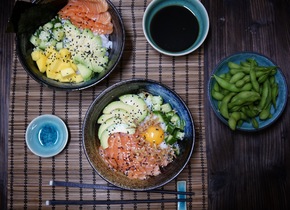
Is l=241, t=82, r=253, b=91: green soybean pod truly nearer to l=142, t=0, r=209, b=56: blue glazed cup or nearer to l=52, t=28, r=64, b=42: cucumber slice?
l=142, t=0, r=209, b=56: blue glazed cup

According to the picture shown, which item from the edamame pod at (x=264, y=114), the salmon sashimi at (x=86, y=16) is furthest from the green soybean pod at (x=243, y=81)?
the salmon sashimi at (x=86, y=16)

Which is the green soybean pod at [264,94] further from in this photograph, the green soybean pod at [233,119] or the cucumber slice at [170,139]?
the cucumber slice at [170,139]

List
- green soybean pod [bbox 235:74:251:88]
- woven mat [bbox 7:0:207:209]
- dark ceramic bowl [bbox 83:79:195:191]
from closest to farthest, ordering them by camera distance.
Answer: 1. dark ceramic bowl [bbox 83:79:195:191]
2. green soybean pod [bbox 235:74:251:88]
3. woven mat [bbox 7:0:207:209]

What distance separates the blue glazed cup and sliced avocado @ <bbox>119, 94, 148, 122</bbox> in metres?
0.33

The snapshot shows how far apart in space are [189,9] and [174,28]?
0.17 meters

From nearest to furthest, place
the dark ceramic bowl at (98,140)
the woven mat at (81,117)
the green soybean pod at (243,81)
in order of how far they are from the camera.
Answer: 1. the dark ceramic bowl at (98,140)
2. the green soybean pod at (243,81)
3. the woven mat at (81,117)

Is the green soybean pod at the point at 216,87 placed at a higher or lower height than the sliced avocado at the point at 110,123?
higher

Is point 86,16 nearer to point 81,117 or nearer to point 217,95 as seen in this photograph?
point 81,117

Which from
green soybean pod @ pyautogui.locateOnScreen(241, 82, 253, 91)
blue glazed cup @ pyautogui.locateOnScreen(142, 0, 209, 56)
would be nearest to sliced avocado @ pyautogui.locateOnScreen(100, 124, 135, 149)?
blue glazed cup @ pyautogui.locateOnScreen(142, 0, 209, 56)

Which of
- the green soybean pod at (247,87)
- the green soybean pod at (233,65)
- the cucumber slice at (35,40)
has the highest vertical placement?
the cucumber slice at (35,40)

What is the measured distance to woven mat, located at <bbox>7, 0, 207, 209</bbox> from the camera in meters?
2.34

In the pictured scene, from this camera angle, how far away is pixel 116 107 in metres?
2.22

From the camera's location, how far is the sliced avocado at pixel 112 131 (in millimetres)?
2168

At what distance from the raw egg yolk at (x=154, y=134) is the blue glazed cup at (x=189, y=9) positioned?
479mm
